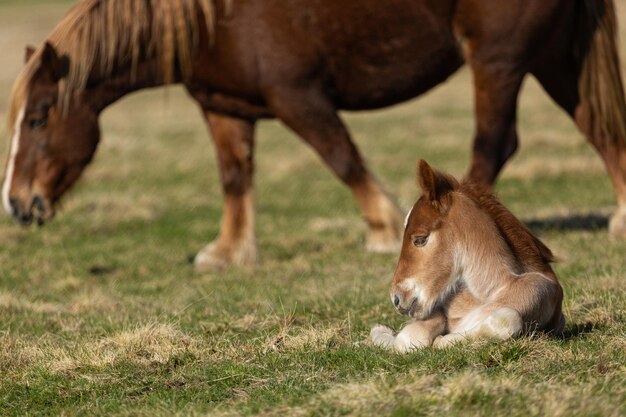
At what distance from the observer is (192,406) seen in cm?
451

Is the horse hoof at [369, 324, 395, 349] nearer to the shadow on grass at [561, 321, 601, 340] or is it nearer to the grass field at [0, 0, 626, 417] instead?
the grass field at [0, 0, 626, 417]

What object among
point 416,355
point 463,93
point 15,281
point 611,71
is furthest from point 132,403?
point 463,93

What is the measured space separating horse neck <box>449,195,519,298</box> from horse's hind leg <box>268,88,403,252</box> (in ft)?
12.0

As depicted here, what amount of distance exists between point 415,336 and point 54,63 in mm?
4823

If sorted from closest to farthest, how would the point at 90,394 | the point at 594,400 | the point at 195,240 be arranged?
the point at 594,400, the point at 90,394, the point at 195,240

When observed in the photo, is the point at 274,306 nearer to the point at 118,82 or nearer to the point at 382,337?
the point at 382,337

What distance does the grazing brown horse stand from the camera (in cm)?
859

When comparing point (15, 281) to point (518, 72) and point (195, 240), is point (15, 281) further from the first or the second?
point (518, 72)

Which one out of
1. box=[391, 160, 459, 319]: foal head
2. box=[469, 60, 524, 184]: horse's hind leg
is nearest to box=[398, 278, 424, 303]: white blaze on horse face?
box=[391, 160, 459, 319]: foal head

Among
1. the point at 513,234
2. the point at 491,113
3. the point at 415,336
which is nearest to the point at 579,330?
the point at 513,234

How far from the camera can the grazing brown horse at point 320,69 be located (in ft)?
28.2

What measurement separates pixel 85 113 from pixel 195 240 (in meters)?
2.42

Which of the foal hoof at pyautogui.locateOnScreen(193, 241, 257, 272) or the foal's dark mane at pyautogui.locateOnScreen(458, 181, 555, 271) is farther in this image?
the foal hoof at pyautogui.locateOnScreen(193, 241, 257, 272)

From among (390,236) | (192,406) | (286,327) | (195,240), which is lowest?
(195,240)
